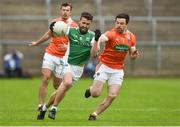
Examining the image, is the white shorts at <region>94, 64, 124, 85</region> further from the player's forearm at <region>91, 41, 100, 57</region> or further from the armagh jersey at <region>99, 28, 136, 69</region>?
the player's forearm at <region>91, 41, 100, 57</region>

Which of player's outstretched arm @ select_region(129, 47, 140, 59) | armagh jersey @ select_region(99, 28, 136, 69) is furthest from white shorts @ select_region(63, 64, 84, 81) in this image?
player's outstretched arm @ select_region(129, 47, 140, 59)

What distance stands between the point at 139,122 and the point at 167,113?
3004 millimetres

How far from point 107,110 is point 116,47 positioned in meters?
3.55

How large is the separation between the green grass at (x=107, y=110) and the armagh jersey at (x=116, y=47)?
3.98ft

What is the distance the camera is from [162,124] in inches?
578

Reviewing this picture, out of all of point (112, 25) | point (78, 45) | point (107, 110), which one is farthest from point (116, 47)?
Answer: point (112, 25)

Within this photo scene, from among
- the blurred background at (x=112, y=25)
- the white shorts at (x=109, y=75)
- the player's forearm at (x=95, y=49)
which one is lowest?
the blurred background at (x=112, y=25)

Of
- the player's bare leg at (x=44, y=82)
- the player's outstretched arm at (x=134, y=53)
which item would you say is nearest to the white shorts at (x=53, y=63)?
the player's bare leg at (x=44, y=82)

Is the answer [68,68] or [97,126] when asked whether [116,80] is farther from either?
[97,126]

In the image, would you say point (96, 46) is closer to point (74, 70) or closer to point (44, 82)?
point (74, 70)

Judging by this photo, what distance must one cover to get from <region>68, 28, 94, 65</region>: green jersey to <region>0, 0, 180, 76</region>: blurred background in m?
22.0

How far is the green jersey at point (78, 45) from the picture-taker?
617 inches

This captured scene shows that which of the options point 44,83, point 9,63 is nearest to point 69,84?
point 44,83

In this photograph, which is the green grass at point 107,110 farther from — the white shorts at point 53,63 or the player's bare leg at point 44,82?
the white shorts at point 53,63
